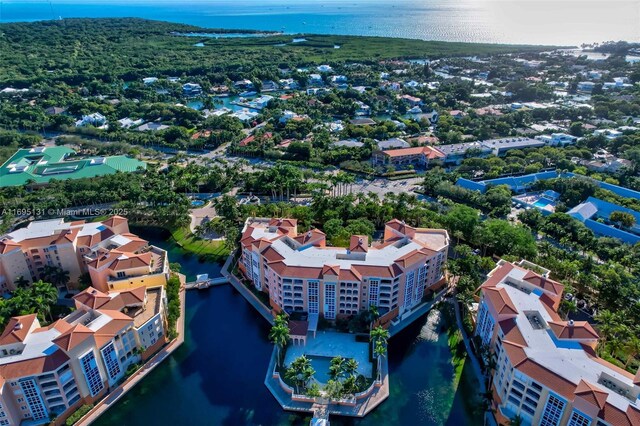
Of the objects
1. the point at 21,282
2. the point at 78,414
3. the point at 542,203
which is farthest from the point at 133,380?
the point at 542,203

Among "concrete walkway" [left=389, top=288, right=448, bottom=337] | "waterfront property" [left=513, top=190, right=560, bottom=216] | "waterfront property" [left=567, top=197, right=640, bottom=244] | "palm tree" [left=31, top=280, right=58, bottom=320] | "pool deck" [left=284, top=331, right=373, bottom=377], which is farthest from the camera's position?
"waterfront property" [left=513, top=190, right=560, bottom=216]

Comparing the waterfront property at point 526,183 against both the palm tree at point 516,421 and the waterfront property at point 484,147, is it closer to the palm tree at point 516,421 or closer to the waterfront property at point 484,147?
the waterfront property at point 484,147

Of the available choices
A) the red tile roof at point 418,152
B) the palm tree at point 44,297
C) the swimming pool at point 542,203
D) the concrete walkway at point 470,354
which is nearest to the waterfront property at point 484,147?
the red tile roof at point 418,152

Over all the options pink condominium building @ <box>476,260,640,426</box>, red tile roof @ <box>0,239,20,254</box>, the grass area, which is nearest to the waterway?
pink condominium building @ <box>476,260,640,426</box>

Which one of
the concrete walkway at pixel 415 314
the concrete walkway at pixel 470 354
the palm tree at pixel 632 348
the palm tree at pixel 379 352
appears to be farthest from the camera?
the concrete walkway at pixel 415 314

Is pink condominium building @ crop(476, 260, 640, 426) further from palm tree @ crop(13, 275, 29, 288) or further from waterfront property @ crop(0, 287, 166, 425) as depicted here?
palm tree @ crop(13, 275, 29, 288)

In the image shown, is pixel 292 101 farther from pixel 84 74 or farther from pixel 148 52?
pixel 148 52
